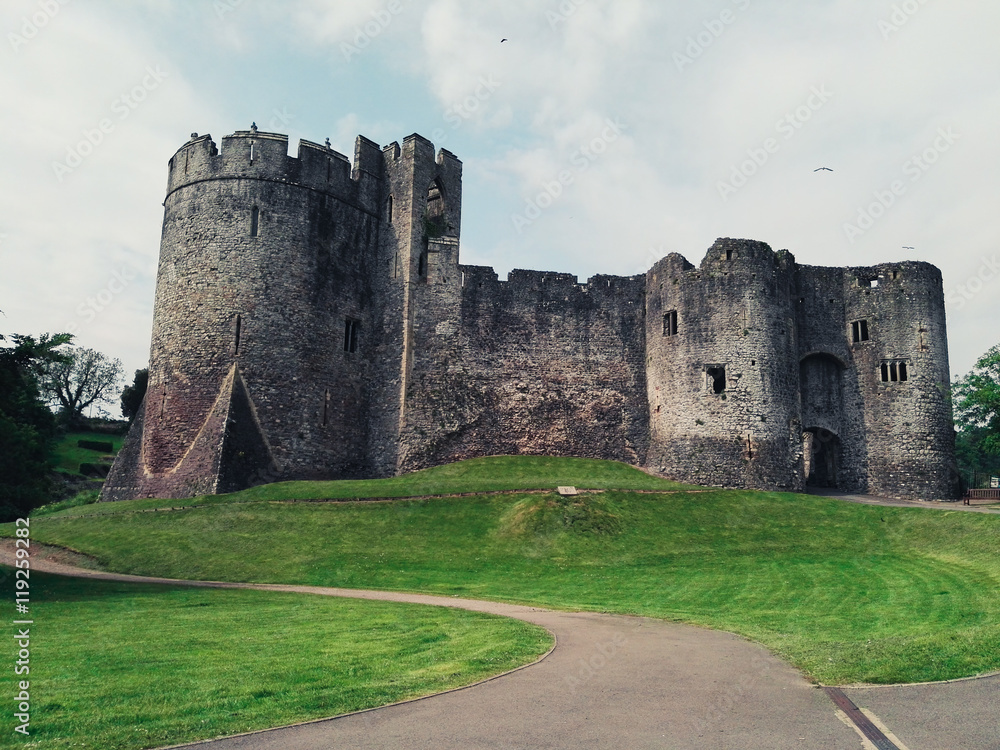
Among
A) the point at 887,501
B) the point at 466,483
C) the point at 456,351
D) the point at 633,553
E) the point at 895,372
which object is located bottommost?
the point at 633,553

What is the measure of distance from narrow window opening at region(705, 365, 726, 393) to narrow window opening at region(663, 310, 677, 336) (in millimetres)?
2725

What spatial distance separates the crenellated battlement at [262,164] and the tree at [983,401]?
31.4 m

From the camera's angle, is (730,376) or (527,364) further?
(527,364)

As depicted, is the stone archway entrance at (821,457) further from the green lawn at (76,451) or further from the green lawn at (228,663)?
the green lawn at (76,451)

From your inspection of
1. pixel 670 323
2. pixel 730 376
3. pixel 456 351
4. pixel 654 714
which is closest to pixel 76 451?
pixel 456 351

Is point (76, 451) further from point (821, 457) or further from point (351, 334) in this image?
point (821, 457)

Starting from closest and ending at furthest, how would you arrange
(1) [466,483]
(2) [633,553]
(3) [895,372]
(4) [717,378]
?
(2) [633,553] → (1) [466,483] → (4) [717,378] → (3) [895,372]

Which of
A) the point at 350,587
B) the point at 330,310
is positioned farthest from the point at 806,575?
the point at 330,310

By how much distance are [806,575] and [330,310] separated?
25.2 meters

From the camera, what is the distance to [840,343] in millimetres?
39312

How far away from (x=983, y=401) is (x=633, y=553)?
70.4 feet

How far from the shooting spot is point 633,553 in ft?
81.3

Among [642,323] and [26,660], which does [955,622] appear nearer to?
[26,660]

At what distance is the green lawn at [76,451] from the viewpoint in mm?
60062
